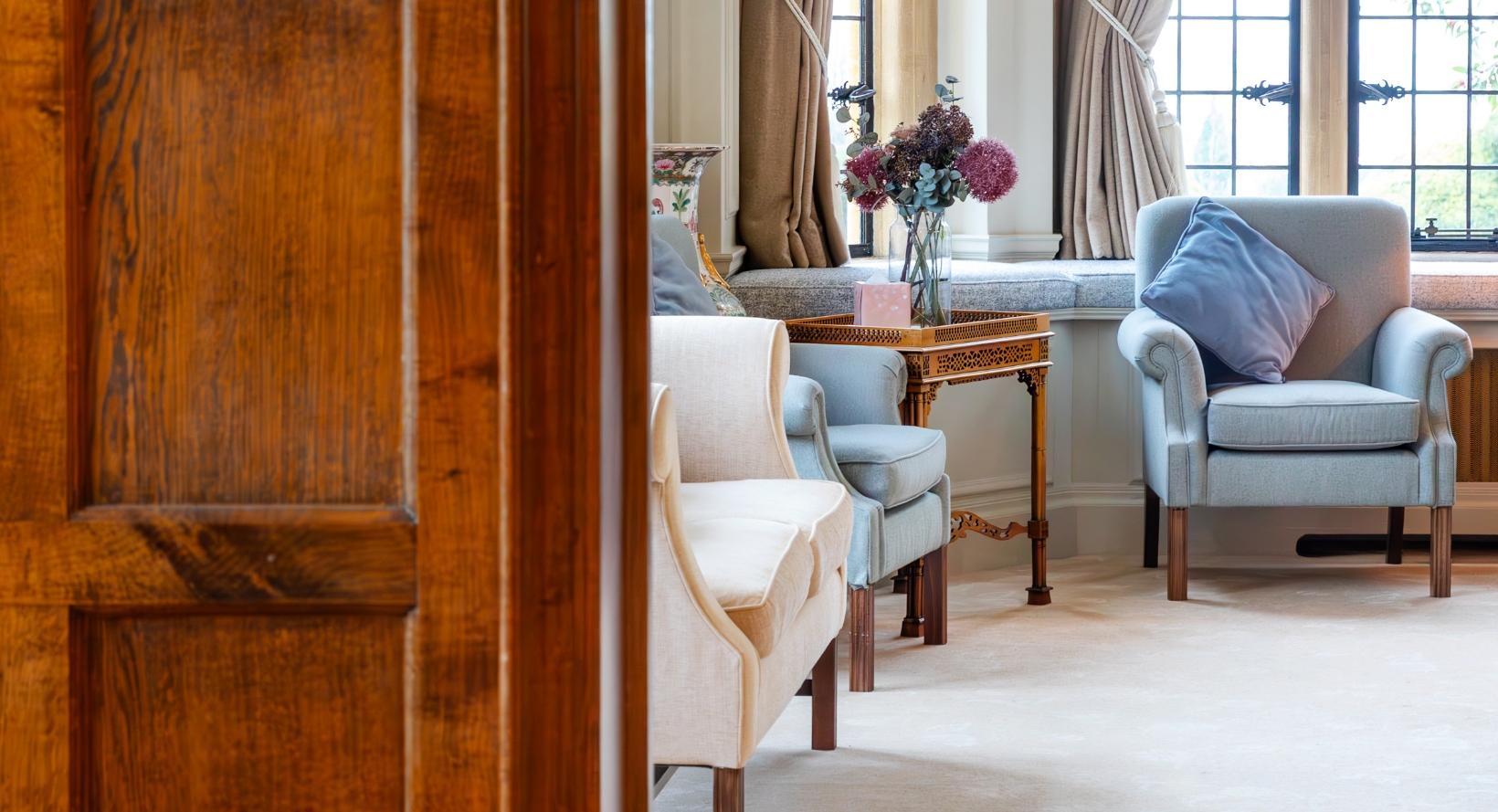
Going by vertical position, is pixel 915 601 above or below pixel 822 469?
below

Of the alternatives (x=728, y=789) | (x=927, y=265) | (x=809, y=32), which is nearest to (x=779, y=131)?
(x=809, y=32)

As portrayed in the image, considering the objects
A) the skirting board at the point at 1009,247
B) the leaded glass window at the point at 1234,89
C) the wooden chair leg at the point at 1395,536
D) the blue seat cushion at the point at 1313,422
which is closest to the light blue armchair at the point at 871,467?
the blue seat cushion at the point at 1313,422

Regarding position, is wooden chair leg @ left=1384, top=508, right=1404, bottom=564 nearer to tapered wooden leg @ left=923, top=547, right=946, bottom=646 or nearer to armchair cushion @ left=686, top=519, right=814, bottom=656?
tapered wooden leg @ left=923, top=547, right=946, bottom=646

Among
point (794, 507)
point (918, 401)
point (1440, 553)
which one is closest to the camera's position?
point (794, 507)

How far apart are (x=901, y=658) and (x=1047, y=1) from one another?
226cm

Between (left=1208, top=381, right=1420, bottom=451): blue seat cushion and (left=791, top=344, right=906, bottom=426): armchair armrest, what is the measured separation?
2.92 ft

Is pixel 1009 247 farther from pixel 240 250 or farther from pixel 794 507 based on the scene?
pixel 240 250

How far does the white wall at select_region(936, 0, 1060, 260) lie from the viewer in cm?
429

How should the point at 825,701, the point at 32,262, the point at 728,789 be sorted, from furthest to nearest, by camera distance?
the point at 825,701
the point at 728,789
the point at 32,262

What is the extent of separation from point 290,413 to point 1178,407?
9.68 ft

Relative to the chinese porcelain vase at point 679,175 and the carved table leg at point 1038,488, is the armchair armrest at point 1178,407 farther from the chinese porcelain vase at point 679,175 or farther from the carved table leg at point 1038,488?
the chinese porcelain vase at point 679,175

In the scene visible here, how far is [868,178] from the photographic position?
326 centimetres

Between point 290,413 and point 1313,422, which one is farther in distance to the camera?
point 1313,422

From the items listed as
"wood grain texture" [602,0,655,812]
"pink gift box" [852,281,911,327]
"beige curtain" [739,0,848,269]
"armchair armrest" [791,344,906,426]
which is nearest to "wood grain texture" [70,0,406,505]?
"wood grain texture" [602,0,655,812]
